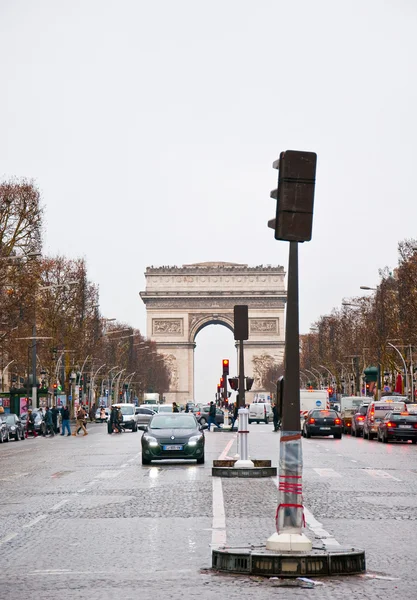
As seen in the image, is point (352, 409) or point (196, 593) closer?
point (196, 593)

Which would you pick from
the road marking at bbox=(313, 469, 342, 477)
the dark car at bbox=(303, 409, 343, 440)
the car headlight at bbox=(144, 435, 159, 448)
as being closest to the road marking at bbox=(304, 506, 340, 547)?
the road marking at bbox=(313, 469, 342, 477)

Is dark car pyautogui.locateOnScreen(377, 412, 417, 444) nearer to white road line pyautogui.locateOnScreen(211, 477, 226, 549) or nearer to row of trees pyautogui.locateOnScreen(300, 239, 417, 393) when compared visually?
row of trees pyautogui.locateOnScreen(300, 239, 417, 393)

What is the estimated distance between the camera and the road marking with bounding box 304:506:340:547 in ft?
44.4

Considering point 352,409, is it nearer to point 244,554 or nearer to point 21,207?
point 21,207

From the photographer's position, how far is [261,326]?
141500 mm

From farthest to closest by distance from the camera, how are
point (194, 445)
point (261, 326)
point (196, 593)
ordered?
point (261, 326) → point (194, 445) → point (196, 593)

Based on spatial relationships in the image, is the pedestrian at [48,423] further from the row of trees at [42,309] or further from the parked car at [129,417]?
the parked car at [129,417]

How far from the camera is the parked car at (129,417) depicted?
7175cm

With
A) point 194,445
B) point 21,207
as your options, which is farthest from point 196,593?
point 21,207

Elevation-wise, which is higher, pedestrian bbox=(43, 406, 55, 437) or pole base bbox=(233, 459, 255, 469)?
pedestrian bbox=(43, 406, 55, 437)

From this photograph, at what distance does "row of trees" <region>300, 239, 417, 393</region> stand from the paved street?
4138cm

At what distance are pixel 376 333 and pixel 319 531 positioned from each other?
240 feet

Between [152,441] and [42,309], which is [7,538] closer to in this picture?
[152,441]

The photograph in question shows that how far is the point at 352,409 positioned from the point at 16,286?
1957 centimetres
